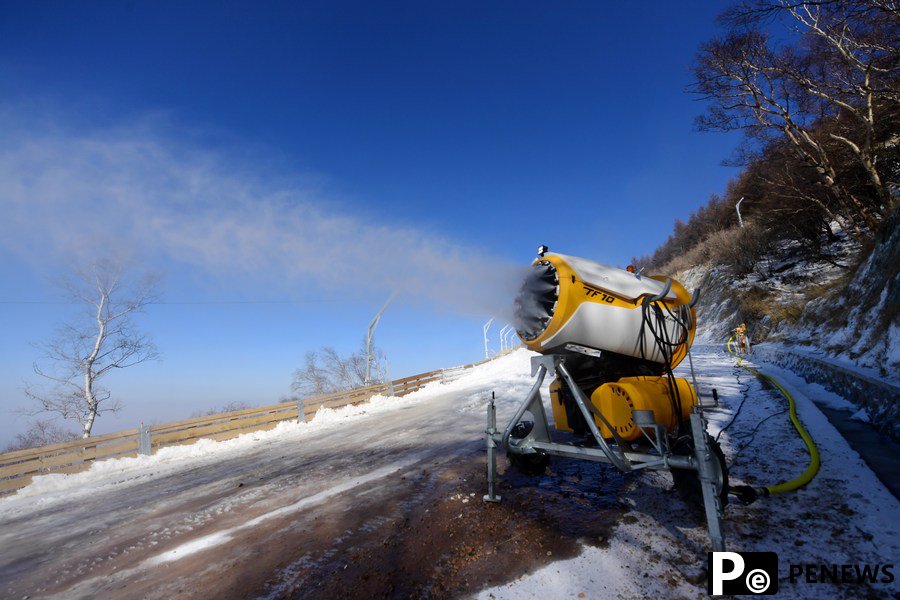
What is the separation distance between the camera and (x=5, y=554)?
483cm

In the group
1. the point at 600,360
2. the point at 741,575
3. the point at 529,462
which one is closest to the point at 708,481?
the point at 741,575

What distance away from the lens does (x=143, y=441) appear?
36.2 ft

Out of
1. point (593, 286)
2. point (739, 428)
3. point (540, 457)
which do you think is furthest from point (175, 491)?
point (739, 428)

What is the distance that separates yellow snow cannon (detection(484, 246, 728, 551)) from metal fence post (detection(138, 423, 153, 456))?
12.0 meters

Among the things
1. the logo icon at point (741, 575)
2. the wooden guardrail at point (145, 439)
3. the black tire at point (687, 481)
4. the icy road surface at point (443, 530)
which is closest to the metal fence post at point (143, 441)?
the wooden guardrail at point (145, 439)

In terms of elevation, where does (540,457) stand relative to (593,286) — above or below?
below

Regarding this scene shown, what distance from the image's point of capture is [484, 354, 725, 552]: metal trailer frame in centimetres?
267

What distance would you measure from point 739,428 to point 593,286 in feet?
14.4

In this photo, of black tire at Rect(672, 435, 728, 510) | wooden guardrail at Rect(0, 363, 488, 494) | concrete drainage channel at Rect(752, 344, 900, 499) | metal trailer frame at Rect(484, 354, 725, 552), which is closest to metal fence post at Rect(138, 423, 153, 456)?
wooden guardrail at Rect(0, 363, 488, 494)

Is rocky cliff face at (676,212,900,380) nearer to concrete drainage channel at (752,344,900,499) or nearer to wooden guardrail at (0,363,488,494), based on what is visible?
concrete drainage channel at (752,344,900,499)

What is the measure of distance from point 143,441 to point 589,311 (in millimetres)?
13583

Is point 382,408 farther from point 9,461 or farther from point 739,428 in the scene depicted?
point 739,428

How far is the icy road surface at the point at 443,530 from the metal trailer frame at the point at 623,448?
456mm

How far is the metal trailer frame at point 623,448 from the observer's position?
2.67 meters
